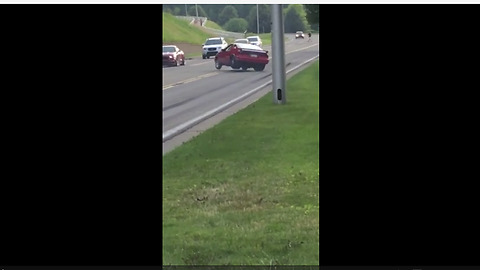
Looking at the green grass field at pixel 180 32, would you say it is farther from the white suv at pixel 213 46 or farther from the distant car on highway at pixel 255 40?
the distant car on highway at pixel 255 40

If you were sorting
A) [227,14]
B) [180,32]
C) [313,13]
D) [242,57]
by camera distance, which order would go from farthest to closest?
[242,57] → [180,32] → [227,14] → [313,13]

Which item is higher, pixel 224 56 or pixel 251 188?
pixel 224 56

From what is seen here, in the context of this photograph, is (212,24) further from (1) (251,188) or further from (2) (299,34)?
(1) (251,188)

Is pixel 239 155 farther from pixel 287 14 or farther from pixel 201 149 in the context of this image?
pixel 287 14

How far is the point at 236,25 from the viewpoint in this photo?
4520 millimetres

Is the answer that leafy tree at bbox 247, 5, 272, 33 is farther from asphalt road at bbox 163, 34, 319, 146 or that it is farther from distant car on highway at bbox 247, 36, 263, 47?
asphalt road at bbox 163, 34, 319, 146

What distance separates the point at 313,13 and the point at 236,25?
2.41 ft

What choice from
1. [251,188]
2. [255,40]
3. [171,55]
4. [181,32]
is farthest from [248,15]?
[251,188]

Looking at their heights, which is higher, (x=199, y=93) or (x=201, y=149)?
(x=199, y=93)

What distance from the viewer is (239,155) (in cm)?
536

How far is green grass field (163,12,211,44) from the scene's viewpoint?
14.2ft

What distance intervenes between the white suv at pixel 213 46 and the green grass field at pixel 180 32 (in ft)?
0.42
